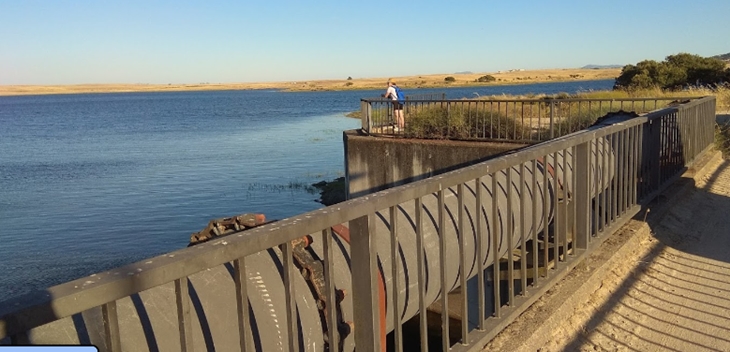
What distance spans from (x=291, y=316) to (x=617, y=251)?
4221 millimetres

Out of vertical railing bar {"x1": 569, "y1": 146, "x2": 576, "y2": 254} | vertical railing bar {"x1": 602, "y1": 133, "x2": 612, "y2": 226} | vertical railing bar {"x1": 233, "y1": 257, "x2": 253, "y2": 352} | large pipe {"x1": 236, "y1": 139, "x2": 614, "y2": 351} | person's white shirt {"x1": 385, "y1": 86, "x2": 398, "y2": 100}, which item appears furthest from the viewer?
person's white shirt {"x1": 385, "y1": 86, "x2": 398, "y2": 100}

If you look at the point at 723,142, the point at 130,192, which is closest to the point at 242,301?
the point at 723,142

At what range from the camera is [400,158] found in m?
16.3

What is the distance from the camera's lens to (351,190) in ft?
56.5

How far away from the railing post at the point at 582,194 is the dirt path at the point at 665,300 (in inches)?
15.7

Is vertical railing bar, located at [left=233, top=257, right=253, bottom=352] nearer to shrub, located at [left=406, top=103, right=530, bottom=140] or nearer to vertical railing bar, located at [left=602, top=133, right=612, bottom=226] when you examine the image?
vertical railing bar, located at [left=602, top=133, right=612, bottom=226]

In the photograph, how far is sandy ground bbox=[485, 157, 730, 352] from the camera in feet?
14.6

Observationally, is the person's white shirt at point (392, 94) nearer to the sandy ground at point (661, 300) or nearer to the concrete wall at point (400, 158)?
the concrete wall at point (400, 158)

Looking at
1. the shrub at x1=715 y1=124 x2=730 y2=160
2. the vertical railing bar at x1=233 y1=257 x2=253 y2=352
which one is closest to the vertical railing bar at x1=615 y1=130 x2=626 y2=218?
the vertical railing bar at x1=233 y1=257 x2=253 y2=352

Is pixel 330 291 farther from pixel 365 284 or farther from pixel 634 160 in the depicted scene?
pixel 634 160

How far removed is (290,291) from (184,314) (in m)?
0.51

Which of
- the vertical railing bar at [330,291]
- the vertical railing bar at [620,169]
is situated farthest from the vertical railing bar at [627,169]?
the vertical railing bar at [330,291]

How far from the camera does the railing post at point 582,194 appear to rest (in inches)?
213

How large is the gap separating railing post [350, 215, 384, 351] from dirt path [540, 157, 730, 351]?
173 centimetres
